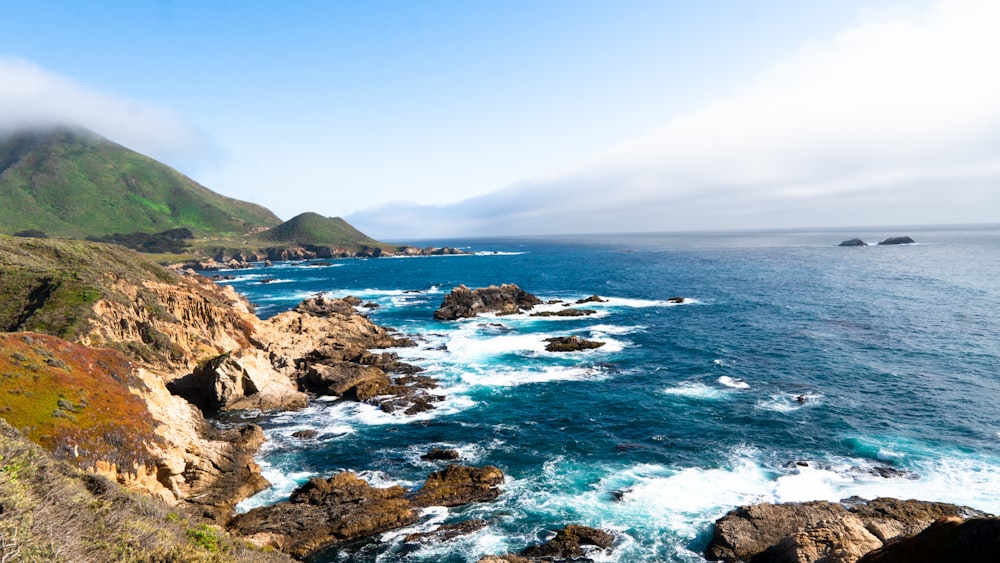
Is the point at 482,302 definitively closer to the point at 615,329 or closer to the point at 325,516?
the point at 615,329

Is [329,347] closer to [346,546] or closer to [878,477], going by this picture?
[346,546]

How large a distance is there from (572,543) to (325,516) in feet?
49.0

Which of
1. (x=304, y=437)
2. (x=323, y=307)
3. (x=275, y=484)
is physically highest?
(x=323, y=307)

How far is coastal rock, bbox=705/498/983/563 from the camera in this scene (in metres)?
21.0

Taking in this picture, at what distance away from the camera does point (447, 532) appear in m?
27.7

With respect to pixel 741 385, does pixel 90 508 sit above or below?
above

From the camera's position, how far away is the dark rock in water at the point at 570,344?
221 feet

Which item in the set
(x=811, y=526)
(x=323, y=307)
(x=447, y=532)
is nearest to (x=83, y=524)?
(x=447, y=532)

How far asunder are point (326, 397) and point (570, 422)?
Result: 2694 centimetres

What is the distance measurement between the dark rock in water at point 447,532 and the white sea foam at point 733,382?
34484 mm

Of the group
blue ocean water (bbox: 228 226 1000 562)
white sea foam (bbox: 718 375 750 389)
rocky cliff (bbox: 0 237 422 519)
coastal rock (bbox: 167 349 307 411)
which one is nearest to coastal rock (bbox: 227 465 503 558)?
blue ocean water (bbox: 228 226 1000 562)

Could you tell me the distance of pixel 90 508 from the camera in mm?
15609

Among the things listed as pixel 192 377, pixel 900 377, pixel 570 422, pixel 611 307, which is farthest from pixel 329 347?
pixel 900 377

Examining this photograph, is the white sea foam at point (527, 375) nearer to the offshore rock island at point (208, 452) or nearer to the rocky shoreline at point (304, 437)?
the offshore rock island at point (208, 452)
